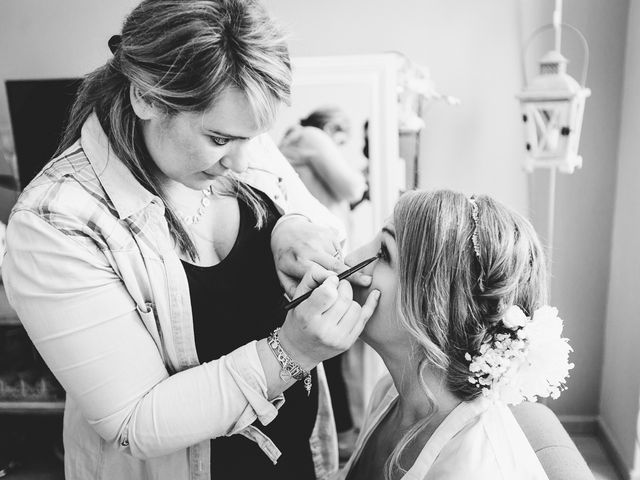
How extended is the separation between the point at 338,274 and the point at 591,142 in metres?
1.75

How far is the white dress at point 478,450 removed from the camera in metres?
1.04

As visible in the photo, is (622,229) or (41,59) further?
(41,59)

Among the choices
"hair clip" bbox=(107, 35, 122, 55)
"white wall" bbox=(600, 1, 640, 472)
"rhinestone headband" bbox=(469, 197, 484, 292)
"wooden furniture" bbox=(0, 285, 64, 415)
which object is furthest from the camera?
"wooden furniture" bbox=(0, 285, 64, 415)

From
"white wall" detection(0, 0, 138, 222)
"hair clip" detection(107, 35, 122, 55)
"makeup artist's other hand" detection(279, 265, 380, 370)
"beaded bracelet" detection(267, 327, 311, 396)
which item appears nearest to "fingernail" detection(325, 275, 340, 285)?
"makeup artist's other hand" detection(279, 265, 380, 370)

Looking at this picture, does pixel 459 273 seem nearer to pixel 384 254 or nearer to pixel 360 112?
pixel 384 254

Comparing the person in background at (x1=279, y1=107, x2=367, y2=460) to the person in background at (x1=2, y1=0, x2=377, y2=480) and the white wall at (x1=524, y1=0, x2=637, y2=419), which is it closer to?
the white wall at (x1=524, y1=0, x2=637, y2=419)

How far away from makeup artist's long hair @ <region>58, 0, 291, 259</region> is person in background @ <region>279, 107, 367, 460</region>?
52.1 inches

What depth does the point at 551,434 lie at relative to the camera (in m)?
1.22

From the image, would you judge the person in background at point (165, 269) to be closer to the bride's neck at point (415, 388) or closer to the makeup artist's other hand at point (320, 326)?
the makeup artist's other hand at point (320, 326)

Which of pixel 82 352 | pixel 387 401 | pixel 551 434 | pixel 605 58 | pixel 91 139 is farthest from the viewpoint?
pixel 605 58

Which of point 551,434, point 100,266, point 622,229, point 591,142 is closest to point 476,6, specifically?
point 591,142

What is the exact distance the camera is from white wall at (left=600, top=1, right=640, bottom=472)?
2.26 meters

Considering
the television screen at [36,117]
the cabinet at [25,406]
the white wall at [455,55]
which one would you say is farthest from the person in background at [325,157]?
the cabinet at [25,406]

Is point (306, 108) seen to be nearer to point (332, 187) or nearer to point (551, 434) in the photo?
point (332, 187)
